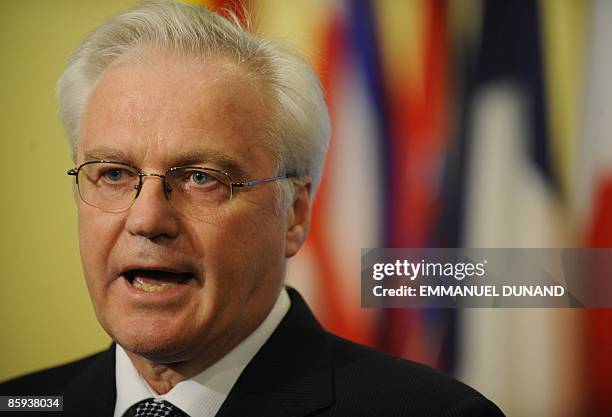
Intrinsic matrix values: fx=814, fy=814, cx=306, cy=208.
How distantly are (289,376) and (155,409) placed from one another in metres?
0.29

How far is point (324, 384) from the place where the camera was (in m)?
1.78

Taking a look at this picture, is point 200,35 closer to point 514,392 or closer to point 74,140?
point 74,140

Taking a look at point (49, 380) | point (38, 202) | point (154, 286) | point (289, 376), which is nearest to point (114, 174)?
point (154, 286)

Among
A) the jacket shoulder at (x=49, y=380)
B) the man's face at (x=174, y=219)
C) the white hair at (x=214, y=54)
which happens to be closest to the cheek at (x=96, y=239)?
the man's face at (x=174, y=219)

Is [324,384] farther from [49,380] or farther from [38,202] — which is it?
[38,202]

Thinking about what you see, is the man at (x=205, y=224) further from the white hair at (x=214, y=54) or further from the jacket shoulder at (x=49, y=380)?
the jacket shoulder at (x=49, y=380)

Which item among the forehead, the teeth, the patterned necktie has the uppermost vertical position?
the forehead

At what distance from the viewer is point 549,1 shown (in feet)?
6.84

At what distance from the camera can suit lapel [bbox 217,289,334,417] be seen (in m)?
1.71

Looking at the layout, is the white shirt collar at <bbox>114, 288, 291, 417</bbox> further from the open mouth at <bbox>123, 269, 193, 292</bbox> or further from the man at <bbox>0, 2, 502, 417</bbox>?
the open mouth at <bbox>123, 269, 193, 292</bbox>

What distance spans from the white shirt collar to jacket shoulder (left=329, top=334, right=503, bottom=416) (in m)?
0.18

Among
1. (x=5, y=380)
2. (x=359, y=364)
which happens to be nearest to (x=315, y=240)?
(x=359, y=364)

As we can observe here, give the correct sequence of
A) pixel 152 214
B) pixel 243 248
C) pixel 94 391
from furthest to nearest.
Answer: pixel 94 391 < pixel 243 248 < pixel 152 214

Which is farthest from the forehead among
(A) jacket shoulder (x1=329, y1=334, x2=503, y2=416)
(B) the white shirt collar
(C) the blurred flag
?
(C) the blurred flag
